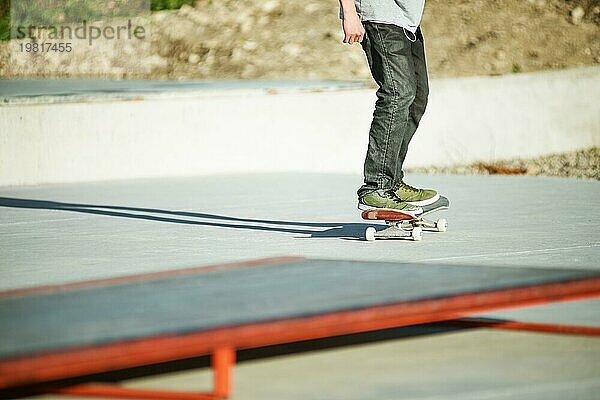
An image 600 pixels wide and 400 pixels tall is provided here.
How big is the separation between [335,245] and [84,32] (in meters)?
13.1

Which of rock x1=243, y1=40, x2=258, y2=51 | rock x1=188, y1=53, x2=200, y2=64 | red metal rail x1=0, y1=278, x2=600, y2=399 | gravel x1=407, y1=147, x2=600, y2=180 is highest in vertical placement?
rock x1=243, y1=40, x2=258, y2=51

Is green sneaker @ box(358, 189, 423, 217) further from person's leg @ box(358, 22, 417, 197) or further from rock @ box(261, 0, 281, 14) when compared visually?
rock @ box(261, 0, 281, 14)

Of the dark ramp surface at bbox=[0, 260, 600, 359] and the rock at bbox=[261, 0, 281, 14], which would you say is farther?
the rock at bbox=[261, 0, 281, 14]

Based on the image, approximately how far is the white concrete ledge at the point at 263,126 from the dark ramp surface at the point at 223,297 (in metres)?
7.39

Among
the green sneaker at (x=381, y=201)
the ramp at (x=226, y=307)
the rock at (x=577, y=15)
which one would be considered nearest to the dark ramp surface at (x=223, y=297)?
the ramp at (x=226, y=307)

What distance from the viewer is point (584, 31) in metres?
19.5

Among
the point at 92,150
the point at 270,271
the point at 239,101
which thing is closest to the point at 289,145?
the point at 239,101

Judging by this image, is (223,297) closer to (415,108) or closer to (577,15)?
(415,108)

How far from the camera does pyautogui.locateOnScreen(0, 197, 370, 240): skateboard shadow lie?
8.88m

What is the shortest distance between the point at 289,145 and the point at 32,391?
9581mm

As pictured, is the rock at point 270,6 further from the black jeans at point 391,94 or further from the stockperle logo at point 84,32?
the black jeans at point 391,94

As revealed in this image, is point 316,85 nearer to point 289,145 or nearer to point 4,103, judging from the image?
point 289,145

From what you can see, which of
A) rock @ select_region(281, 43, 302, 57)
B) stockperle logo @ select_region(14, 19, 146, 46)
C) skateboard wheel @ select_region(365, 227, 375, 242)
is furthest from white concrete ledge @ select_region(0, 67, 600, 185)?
skateboard wheel @ select_region(365, 227, 375, 242)

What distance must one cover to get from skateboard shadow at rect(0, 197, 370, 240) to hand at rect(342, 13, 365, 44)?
1457mm
